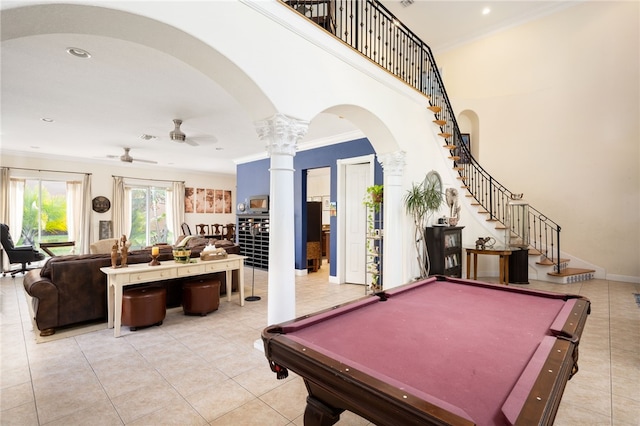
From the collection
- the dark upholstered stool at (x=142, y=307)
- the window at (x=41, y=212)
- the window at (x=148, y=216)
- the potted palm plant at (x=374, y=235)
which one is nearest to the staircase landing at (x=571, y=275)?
the potted palm plant at (x=374, y=235)

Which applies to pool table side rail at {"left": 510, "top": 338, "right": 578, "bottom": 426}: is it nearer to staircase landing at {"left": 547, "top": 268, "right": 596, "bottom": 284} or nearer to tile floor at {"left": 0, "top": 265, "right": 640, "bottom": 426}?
tile floor at {"left": 0, "top": 265, "right": 640, "bottom": 426}

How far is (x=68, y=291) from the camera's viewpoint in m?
3.61

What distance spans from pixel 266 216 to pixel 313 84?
16.2 ft

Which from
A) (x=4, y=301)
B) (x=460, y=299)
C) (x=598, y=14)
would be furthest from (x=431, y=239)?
(x=4, y=301)

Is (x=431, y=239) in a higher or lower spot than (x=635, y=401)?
higher

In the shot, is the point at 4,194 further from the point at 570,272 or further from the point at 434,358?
the point at 570,272

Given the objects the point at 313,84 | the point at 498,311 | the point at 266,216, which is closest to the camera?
the point at 498,311

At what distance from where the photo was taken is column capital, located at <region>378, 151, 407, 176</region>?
176 inches

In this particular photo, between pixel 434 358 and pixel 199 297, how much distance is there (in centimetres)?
356

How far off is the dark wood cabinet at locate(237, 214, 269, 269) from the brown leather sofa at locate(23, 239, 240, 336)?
3578 mm

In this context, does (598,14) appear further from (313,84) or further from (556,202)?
(313,84)

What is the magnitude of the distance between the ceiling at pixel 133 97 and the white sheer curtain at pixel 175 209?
1.67m

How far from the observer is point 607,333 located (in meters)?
3.41

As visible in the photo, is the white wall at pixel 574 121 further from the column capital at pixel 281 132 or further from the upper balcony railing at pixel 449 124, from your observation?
the column capital at pixel 281 132
